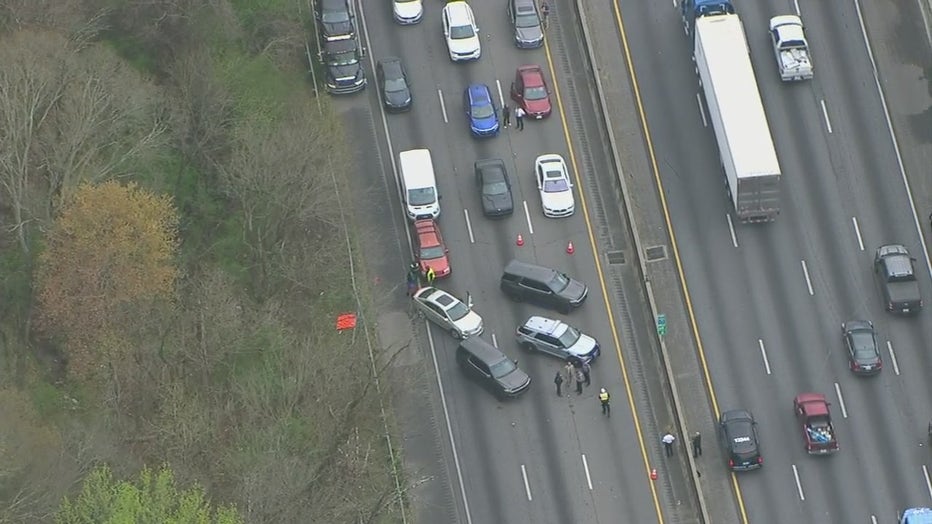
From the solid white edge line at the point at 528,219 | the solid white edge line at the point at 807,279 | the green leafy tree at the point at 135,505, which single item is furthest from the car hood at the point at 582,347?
the green leafy tree at the point at 135,505

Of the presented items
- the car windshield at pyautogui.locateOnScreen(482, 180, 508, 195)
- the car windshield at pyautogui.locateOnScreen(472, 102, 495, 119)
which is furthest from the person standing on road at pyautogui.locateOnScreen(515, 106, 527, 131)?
the car windshield at pyautogui.locateOnScreen(482, 180, 508, 195)

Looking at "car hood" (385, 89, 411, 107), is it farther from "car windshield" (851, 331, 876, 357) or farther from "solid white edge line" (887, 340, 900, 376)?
"solid white edge line" (887, 340, 900, 376)

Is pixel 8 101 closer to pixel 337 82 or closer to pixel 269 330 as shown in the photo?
pixel 269 330

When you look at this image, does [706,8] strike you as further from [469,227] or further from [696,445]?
[696,445]

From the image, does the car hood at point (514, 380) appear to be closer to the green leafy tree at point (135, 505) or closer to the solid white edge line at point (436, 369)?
the solid white edge line at point (436, 369)

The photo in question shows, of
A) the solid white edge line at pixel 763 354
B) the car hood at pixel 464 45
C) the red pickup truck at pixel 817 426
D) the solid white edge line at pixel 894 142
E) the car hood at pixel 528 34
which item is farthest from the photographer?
the car hood at pixel 528 34
